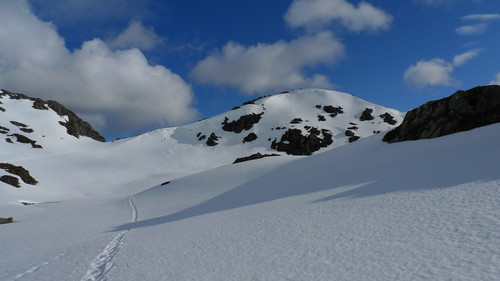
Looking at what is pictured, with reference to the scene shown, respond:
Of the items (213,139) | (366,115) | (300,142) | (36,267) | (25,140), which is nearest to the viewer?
(36,267)

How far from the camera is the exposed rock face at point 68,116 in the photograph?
106062 millimetres

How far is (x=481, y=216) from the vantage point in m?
7.74

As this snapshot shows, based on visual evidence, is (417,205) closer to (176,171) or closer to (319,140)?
(176,171)

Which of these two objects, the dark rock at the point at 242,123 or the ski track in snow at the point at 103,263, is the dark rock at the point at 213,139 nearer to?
the dark rock at the point at 242,123

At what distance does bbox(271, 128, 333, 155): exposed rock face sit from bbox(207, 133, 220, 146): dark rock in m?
19.5

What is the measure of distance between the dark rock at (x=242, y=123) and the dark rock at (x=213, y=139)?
725 cm

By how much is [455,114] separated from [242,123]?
88408mm

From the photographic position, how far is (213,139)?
101m

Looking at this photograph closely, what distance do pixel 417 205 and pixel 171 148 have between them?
90.1 meters

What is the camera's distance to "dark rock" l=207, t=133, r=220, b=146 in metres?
99.0

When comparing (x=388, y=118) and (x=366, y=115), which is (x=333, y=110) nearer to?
(x=366, y=115)

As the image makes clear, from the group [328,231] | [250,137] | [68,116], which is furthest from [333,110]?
[328,231]

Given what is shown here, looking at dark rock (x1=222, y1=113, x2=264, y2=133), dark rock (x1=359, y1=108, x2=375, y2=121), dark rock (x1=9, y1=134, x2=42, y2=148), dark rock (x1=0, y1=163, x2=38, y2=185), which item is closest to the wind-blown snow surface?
dark rock (x1=0, y1=163, x2=38, y2=185)

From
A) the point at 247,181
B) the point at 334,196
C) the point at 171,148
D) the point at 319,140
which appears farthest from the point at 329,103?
the point at 334,196
